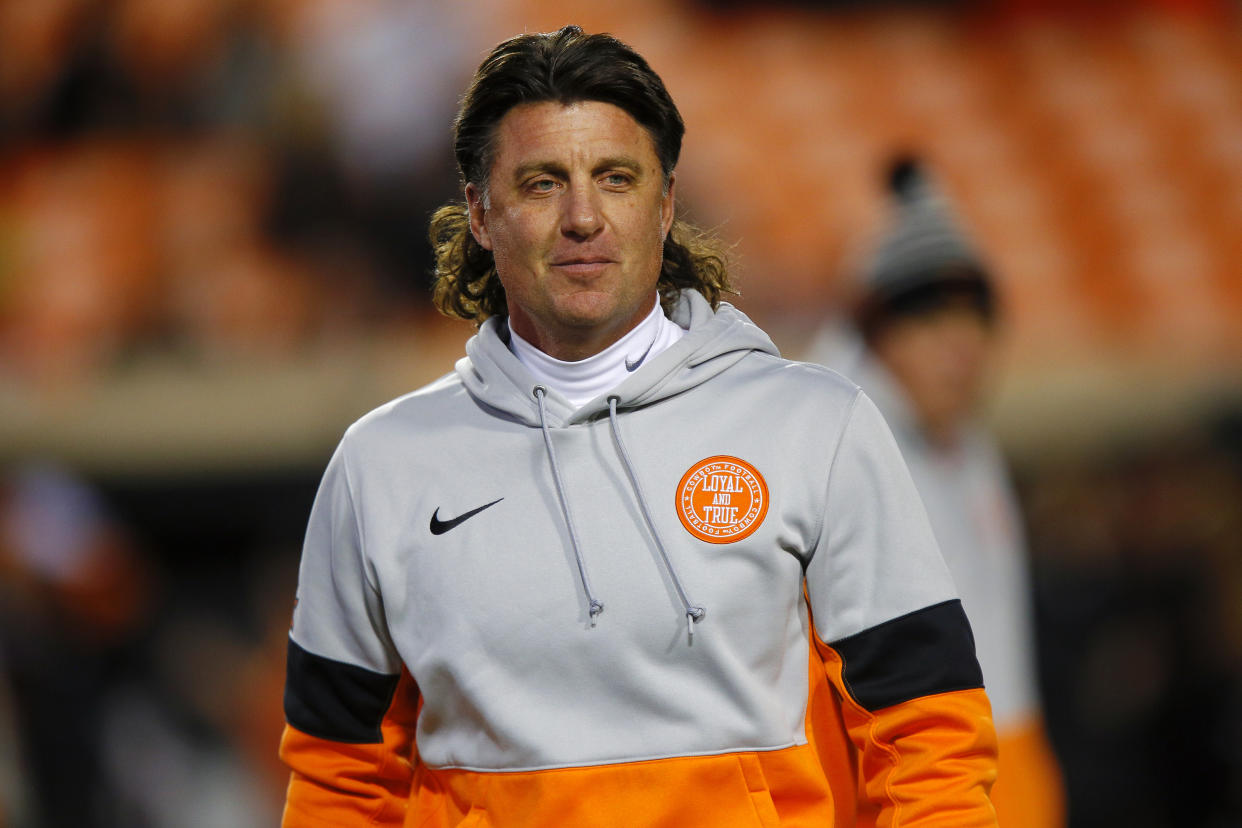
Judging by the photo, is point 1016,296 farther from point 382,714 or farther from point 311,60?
point 382,714

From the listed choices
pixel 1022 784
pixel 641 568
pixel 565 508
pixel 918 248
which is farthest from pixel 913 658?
pixel 918 248

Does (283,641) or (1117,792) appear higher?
(283,641)

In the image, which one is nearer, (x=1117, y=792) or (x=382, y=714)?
(x=382, y=714)

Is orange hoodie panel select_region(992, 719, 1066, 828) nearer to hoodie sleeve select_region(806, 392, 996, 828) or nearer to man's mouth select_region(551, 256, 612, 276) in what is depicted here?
hoodie sleeve select_region(806, 392, 996, 828)

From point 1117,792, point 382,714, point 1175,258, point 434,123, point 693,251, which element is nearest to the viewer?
point 382,714

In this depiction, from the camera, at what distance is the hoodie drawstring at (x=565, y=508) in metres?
1.63

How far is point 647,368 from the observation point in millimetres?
1726

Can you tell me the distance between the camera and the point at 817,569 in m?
1.66

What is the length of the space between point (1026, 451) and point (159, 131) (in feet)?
14.3

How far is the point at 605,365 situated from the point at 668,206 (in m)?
0.20

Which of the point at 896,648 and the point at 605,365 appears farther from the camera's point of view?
the point at 605,365

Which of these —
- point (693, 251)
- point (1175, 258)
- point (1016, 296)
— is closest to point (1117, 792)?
point (1016, 296)

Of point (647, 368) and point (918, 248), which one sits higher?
point (918, 248)

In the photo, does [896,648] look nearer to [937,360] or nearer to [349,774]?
[349,774]
